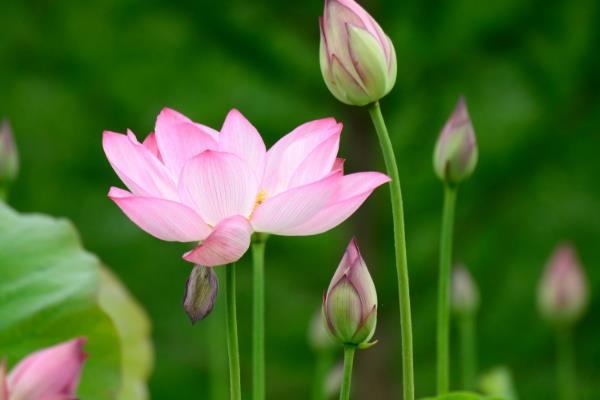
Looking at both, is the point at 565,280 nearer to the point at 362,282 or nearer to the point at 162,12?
the point at 362,282

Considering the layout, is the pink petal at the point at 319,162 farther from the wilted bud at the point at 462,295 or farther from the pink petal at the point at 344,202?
the wilted bud at the point at 462,295

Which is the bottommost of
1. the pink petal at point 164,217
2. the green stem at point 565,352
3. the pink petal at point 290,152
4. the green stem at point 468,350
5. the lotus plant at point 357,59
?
the green stem at point 565,352

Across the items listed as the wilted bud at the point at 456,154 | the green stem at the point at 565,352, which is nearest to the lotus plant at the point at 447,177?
the wilted bud at the point at 456,154

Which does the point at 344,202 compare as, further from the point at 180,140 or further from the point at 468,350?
the point at 468,350

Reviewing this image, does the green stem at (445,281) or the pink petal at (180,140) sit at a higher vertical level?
the pink petal at (180,140)

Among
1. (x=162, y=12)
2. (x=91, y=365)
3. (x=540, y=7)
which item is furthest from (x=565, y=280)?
(x=162, y=12)

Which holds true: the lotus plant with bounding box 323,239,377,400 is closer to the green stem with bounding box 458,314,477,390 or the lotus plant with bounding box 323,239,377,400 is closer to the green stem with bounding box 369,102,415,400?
the green stem with bounding box 369,102,415,400

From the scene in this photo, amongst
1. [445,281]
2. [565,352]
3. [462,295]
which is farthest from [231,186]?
[565,352]
